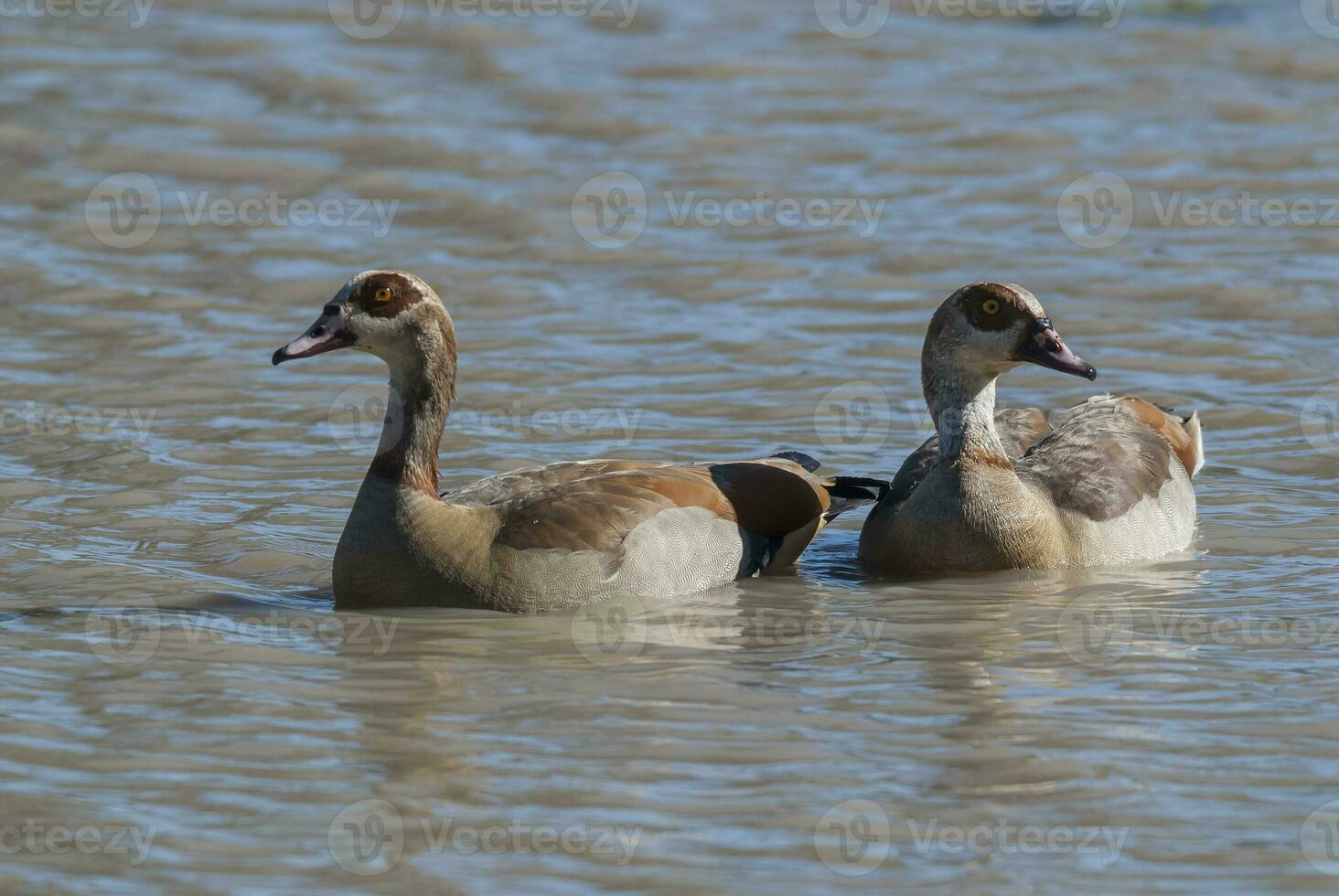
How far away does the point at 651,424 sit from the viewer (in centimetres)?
1304

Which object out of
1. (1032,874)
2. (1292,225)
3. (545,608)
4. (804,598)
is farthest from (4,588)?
(1292,225)

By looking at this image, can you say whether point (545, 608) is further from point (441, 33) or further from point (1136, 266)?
point (441, 33)

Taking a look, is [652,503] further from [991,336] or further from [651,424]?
[651,424]

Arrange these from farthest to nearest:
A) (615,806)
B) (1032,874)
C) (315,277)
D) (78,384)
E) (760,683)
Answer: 1. (315,277)
2. (78,384)
3. (760,683)
4. (615,806)
5. (1032,874)

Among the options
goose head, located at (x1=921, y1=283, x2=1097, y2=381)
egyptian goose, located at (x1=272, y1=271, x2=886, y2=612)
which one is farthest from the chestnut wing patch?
goose head, located at (x1=921, y1=283, x2=1097, y2=381)

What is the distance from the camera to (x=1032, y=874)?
6.78m

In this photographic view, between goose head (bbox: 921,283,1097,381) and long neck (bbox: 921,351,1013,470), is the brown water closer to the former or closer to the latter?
long neck (bbox: 921,351,1013,470)

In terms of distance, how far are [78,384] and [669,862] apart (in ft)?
26.7

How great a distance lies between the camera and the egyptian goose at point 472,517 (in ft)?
31.9

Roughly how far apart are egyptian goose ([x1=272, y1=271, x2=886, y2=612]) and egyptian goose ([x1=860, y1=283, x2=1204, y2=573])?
99cm

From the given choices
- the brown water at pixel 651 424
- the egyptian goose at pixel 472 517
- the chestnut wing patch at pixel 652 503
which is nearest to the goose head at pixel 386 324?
the egyptian goose at pixel 472 517

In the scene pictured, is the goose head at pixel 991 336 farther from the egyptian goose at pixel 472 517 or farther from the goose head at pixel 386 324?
the goose head at pixel 386 324

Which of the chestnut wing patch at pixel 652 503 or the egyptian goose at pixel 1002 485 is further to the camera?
the egyptian goose at pixel 1002 485

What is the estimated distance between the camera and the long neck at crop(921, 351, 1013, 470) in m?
10.7
